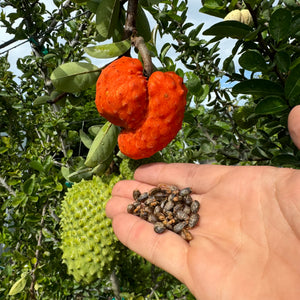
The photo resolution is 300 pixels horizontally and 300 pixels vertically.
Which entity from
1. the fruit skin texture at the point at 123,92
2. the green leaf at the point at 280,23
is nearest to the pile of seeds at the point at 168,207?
the fruit skin texture at the point at 123,92

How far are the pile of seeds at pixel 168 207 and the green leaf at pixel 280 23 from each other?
0.81m

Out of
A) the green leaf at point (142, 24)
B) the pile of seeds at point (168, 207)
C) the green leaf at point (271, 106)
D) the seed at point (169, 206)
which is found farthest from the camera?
the seed at point (169, 206)

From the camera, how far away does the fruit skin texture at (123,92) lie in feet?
2.91

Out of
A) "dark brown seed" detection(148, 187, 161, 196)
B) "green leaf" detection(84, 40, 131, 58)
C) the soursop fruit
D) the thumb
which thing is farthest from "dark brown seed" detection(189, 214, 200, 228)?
"green leaf" detection(84, 40, 131, 58)

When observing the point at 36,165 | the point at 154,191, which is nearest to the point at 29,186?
the point at 36,165

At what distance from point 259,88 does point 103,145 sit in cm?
63

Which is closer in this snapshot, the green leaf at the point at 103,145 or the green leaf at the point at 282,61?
the green leaf at the point at 282,61

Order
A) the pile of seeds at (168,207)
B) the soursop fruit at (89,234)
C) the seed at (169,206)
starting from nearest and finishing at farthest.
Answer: the soursop fruit at (89,234) < the pile of seeds at (168,207) < the seed at (169,206)

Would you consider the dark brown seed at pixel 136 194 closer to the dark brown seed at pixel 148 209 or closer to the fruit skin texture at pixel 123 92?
the dark brown seed at pixel 148 209

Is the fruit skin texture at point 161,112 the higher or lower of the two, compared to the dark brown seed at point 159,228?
higher

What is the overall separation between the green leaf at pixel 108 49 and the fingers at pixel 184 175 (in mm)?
504

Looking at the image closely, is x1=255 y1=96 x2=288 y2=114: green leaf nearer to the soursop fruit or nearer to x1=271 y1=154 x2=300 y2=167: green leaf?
x1=271 y1=154 x2=300 y2=167: green leaf

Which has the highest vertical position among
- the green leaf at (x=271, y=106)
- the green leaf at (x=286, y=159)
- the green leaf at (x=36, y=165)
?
the green leaf at (x=271, y=106)

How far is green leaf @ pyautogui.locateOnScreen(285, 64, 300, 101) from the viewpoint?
2.94 ft
